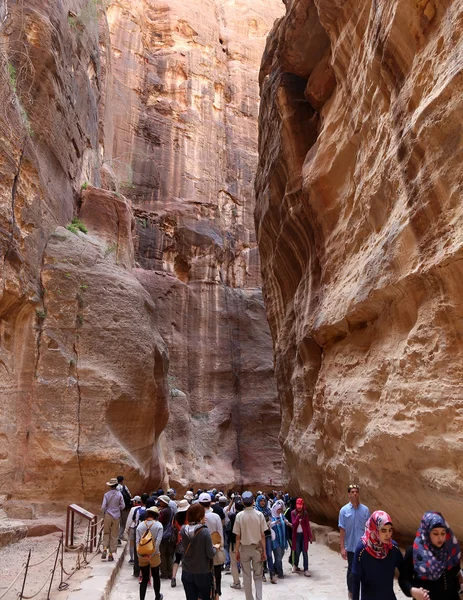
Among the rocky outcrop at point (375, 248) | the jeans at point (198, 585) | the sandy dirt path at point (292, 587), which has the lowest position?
the sandy dirt path at point (292, 587)

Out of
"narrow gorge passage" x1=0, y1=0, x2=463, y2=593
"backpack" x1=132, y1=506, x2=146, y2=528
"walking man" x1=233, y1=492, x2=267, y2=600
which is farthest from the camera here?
"backpack" x1=132, y1=506, x2=146, y2=528

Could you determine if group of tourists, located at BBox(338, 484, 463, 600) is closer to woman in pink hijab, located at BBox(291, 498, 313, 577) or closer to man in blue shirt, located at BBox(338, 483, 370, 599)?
man in blue shirt, located at BBox(338, 483, 370, 599)

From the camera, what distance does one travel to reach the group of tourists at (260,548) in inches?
130

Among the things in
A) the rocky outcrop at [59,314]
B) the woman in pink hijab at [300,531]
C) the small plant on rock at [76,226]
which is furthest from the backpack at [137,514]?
the small plant on rock at [76,226]

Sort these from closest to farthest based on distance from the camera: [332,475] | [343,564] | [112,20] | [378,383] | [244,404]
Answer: [378,383] → [343,564] → [332,475] → [244,404] → [112,20]

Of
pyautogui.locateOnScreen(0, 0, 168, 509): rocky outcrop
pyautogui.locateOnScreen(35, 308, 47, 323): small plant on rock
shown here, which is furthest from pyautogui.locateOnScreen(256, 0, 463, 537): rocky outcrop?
pyautogui.locateOnScreen(35, 308, 47, 323): small plant on rock

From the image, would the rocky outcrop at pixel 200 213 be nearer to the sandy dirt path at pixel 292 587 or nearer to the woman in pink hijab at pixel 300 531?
the sandy dirt path at pixel 292 587

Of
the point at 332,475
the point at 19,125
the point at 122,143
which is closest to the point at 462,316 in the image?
the point at 332,475

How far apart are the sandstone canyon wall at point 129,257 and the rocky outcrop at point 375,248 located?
5350 mm

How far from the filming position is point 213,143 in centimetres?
3862

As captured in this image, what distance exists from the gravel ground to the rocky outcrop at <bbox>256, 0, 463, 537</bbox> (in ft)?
15.0

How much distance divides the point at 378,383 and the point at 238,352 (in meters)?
22.4

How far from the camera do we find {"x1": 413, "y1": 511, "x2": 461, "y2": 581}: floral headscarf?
3.27 meters

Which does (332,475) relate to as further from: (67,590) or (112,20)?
(112,20)
